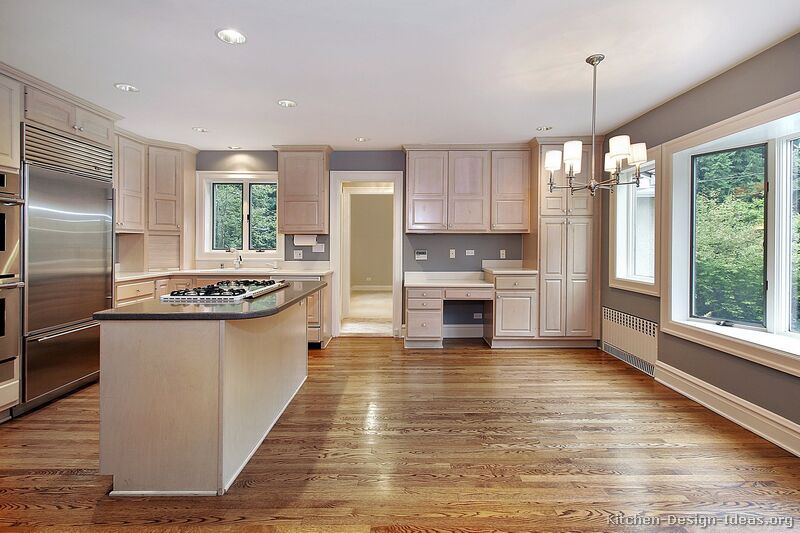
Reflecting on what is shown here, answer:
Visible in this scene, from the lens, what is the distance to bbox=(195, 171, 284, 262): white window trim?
5336 millimetres

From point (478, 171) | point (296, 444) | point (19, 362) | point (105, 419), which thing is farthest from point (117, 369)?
point (478, 171)

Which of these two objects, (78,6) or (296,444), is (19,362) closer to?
(296,444)

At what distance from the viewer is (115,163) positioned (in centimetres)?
432

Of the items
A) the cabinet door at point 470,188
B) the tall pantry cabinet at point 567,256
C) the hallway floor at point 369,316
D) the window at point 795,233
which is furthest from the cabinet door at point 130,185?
the window at point 795,233

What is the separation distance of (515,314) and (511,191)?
1.50 m

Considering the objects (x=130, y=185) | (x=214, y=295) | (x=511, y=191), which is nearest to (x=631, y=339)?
(x=511, y=191)

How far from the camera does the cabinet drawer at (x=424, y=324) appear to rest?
4844 mm

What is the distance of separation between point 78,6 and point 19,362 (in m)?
2.36

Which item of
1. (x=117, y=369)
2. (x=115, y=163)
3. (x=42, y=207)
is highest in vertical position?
(x=115, y=163)

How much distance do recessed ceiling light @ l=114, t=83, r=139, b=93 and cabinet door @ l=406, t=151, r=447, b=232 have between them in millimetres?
2839

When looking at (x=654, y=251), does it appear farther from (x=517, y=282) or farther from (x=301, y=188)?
(x=301, y=188)

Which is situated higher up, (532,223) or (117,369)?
(532,223)

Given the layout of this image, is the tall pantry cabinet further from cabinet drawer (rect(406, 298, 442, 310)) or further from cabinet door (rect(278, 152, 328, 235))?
cabinet door (rect(278, 152, 328, 235))

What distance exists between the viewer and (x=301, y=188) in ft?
16.7
